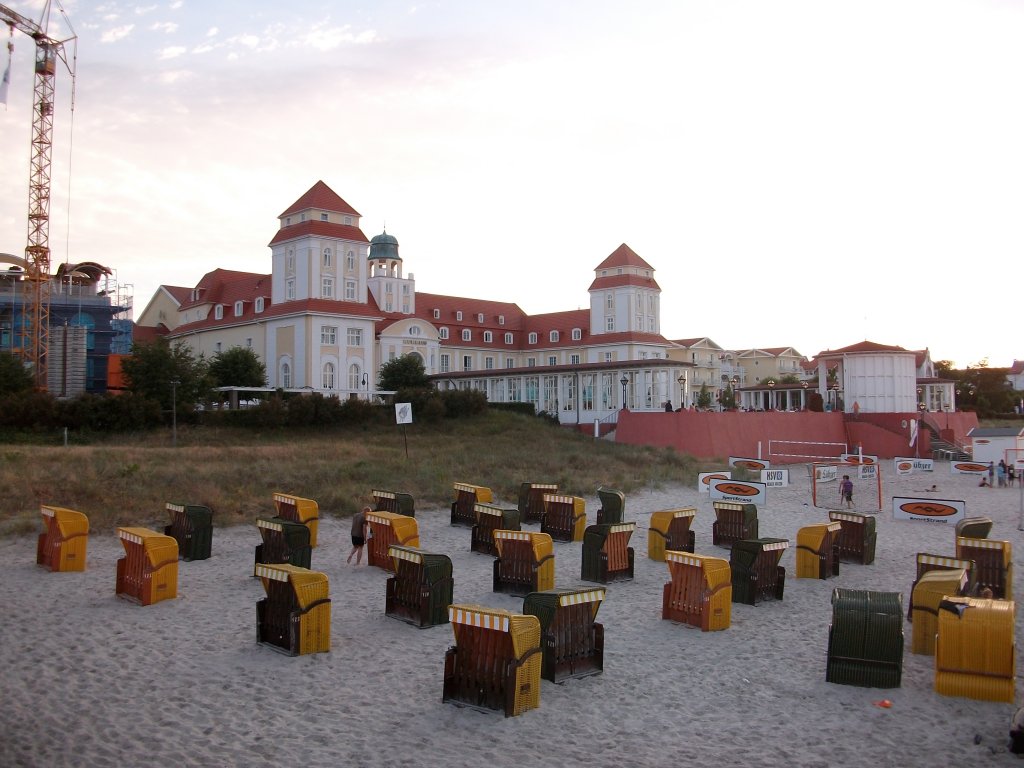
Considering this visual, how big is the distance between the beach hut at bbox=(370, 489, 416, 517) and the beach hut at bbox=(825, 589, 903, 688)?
12.7 meters

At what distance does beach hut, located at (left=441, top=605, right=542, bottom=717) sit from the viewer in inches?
356

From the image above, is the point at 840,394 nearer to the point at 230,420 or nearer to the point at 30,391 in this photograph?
the point at 230,420

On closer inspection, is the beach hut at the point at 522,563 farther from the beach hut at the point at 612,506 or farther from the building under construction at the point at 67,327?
the building under construction at the point at 67,327

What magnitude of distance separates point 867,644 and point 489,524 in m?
10.1

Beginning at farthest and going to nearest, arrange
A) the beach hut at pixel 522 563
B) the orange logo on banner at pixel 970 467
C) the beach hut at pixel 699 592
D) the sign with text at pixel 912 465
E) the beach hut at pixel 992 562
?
the sign with text at pixel 912 465 → the orange logo on banner at pixel 970 467 → the beach hut at pixel 522 563 → the beach hut at pixel 992 562 → the beach hut at pixel 699 592

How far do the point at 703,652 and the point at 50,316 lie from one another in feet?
211

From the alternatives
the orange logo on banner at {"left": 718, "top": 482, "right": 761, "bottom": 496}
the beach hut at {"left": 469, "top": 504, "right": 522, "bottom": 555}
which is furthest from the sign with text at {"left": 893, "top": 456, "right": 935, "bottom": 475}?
the beach hut at {"left": 469, "top": 504, "right": 522, "bottom": 555}

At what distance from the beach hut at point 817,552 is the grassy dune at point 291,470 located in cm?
1228

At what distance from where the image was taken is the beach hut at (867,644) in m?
9.99

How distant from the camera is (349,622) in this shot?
12.7 meters

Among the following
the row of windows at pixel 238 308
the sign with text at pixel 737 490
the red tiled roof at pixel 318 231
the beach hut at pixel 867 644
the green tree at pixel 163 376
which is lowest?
the beach hut at pixel 867 644

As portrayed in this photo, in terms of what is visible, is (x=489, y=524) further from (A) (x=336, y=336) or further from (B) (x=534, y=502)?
(A) (x=336, y=336)

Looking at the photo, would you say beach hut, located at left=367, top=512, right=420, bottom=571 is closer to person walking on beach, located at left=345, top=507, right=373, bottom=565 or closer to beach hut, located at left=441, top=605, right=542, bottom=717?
person walking on beach, located at left=345, top=507, right=373, bottom=565

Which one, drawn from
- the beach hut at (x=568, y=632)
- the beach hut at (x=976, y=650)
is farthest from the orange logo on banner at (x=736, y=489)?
the beach hut at (x=568, y=632)
